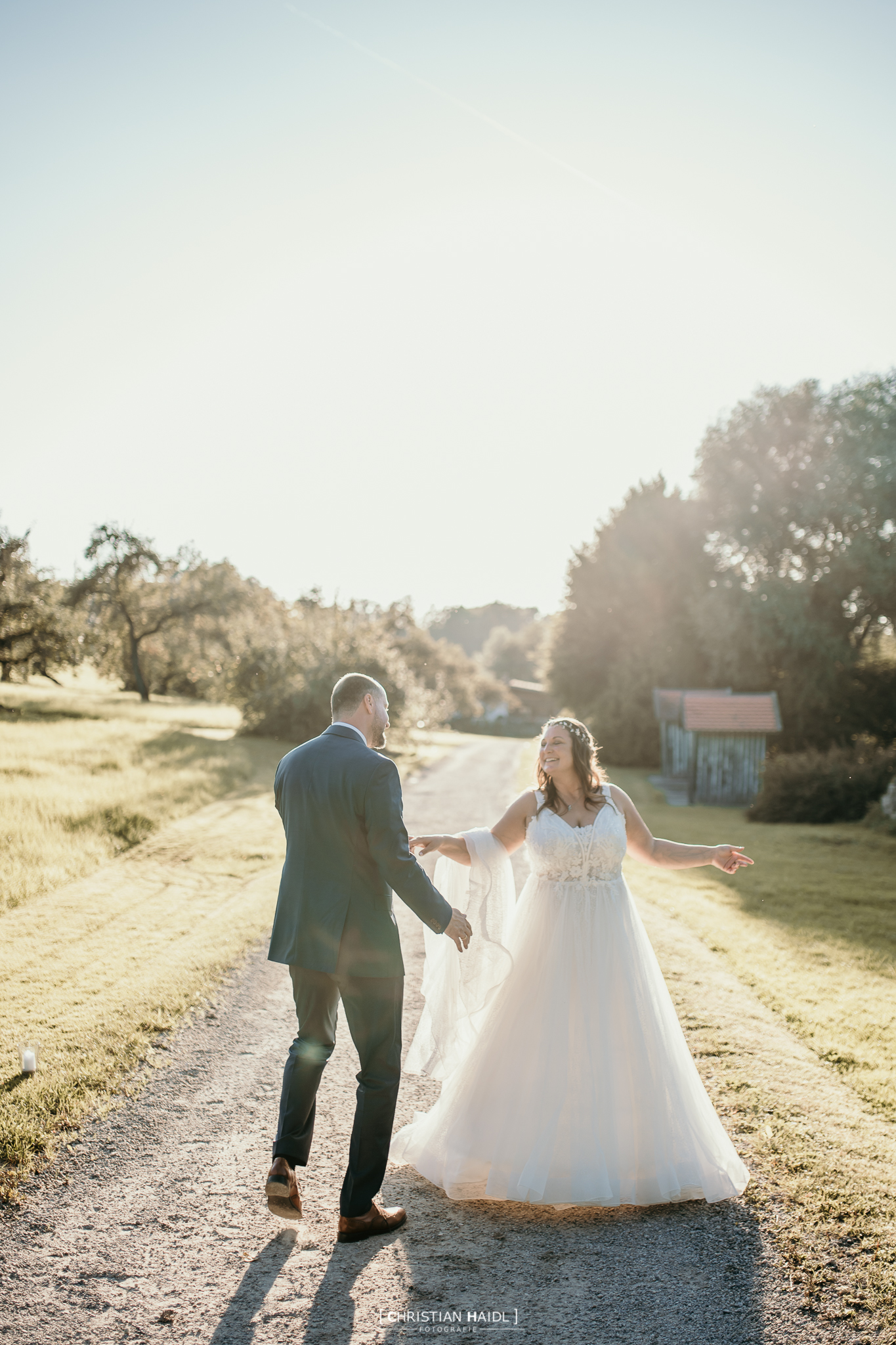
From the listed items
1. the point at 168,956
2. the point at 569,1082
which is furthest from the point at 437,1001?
the point at 168,956

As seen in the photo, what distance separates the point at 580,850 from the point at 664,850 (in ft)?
2.22

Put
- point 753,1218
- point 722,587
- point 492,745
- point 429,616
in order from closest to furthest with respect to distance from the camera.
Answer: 1. point 753,1218
2. point 722,587
3. point 492,745
4. point 429,616

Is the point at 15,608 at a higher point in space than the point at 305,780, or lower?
higher

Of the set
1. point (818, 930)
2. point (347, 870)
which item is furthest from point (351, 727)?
point (818, 930)

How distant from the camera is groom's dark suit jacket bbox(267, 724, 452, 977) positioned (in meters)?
3.59

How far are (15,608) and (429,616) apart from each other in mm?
94720

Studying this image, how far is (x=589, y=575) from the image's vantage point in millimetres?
43219

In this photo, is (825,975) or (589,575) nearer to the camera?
(825,975)

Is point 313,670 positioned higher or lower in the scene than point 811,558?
lower

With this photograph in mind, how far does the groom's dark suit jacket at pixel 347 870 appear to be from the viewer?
359cm

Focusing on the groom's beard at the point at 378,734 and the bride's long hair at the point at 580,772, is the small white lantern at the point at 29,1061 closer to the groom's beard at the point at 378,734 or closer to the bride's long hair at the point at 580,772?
the groom's beard at the point at 378,734

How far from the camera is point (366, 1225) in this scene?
351 cm

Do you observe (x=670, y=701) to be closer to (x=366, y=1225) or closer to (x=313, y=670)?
(x=313, y=670)

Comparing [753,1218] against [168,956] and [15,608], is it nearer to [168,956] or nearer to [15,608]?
[168,956]
